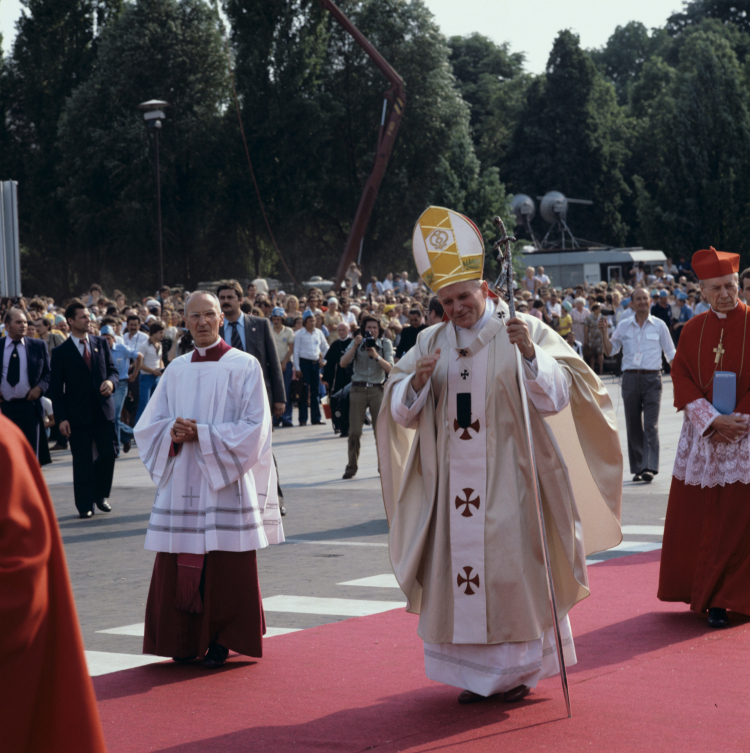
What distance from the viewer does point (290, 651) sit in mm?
6355

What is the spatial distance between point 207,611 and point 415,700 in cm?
132

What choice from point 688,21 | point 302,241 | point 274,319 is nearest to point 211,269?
point 302,241

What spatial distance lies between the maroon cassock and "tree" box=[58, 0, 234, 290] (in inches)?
1525

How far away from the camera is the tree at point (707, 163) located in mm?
51812

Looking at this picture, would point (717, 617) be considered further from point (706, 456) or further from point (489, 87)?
point (489, 87)

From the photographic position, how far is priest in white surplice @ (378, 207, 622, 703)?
5172mm

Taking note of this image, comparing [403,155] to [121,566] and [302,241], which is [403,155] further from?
[121,566]

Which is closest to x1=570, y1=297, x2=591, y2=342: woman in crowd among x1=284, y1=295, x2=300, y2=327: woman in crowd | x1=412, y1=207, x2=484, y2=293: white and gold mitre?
x1=284, y1=295, x2=300, y2=327: woman in crowd

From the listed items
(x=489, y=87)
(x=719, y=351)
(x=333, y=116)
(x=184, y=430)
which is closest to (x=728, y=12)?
(x=489, y=87)

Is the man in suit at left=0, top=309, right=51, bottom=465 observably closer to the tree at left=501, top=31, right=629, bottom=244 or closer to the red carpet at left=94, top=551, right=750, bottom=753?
the red carpet at left=94, top=551, right=750, bottom=753

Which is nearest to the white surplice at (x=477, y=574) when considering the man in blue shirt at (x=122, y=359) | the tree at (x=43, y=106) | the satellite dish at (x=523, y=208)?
the man in blue shirt at (x=122, y=359)

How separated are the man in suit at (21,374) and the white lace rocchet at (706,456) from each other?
7.83 m

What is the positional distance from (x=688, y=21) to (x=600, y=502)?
3587 inches

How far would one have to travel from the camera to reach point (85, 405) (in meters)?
11.6
